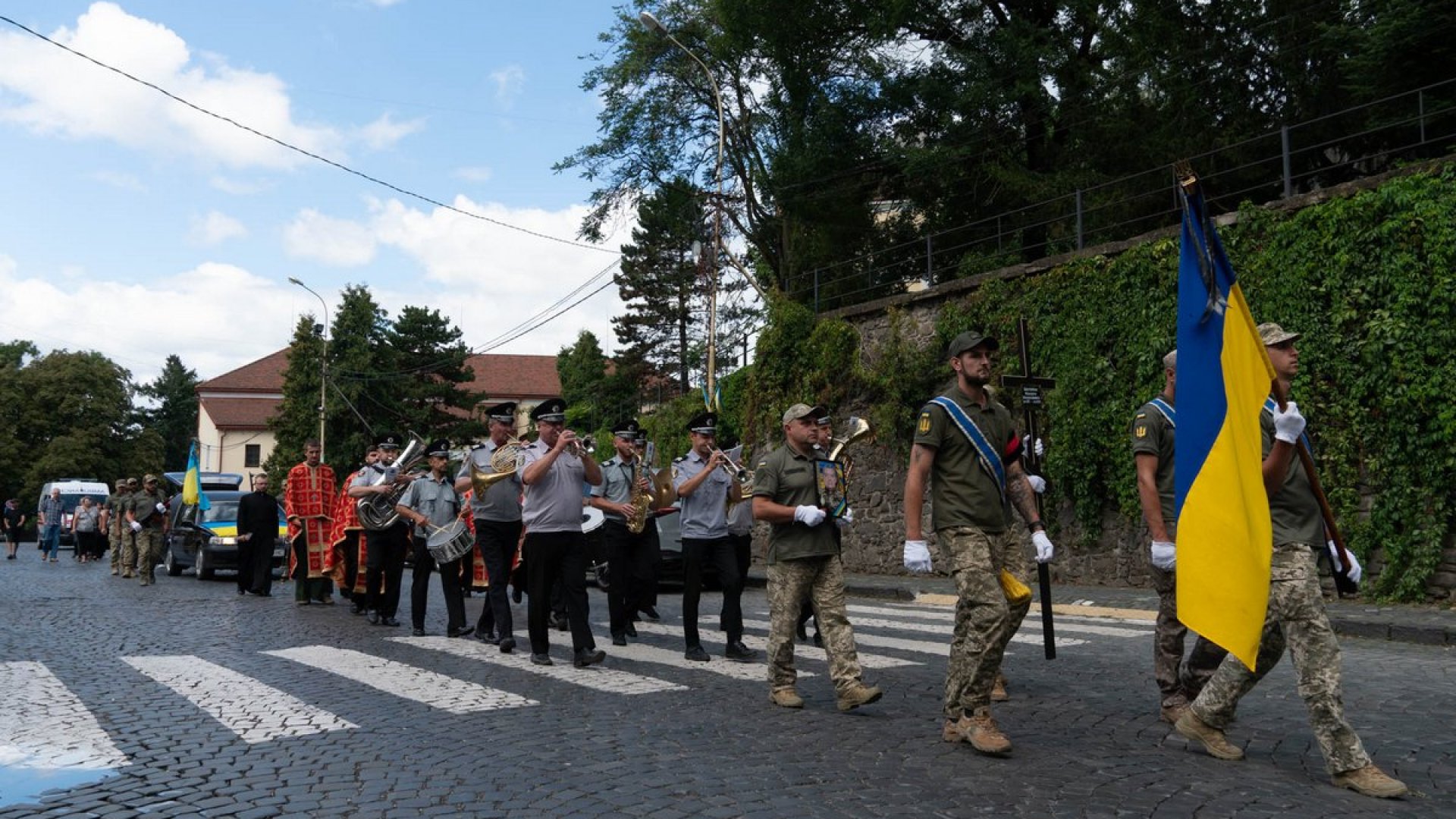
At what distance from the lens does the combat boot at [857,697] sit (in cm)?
703

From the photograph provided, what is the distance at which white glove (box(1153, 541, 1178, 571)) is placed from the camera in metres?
6.43

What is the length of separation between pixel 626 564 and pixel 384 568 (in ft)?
11.7

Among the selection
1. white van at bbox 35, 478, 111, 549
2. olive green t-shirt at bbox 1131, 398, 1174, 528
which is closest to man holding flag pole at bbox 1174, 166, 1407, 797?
olive green t-shirt at bbox 1131, 398, 1174, 528

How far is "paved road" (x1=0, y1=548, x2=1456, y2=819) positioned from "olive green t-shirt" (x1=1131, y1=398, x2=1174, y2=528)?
1.33 metres

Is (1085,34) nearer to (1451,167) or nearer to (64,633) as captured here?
(1451,167)

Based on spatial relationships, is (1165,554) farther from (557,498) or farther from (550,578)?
(550,578)

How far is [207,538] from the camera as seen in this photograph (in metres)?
22.4

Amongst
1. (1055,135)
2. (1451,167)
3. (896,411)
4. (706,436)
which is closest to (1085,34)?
(1055,135)

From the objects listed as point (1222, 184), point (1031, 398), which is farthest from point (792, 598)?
point (1222, 184)

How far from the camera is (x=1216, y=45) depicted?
2091 centimetres

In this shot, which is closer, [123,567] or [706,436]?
[706,436]

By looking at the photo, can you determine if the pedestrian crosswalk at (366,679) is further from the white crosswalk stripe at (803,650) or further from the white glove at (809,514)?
the white glove at (809,514)

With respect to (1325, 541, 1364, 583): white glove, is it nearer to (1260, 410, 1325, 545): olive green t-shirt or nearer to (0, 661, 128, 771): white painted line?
(1260, 410, 1325, 545): olive green t-shirt

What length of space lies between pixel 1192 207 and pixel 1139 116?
716 inches
